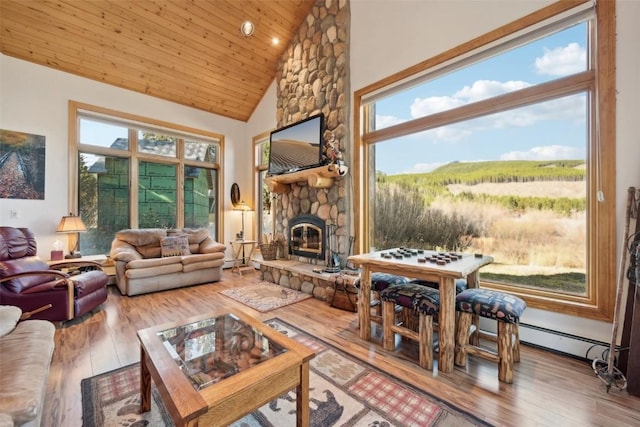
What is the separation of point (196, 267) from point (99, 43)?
146 inches

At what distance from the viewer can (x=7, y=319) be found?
166 cm

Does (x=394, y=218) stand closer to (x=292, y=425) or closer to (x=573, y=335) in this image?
(x=573, y=335)

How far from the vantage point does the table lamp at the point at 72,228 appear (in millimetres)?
3686

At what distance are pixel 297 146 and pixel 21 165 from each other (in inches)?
155

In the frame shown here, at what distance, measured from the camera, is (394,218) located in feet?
12.0

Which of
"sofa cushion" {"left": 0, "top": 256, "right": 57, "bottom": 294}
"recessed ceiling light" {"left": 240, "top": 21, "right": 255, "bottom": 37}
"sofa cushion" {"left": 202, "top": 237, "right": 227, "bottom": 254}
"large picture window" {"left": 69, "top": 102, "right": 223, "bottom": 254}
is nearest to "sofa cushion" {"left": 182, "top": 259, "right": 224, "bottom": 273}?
"sofa cushion" {"left": 202, "top": 237, "right": 227, "bottom": 254}

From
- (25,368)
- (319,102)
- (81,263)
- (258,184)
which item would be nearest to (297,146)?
(319,102)

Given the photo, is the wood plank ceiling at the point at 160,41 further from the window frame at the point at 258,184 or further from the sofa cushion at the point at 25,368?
the sofa cushion at the point at 25,368

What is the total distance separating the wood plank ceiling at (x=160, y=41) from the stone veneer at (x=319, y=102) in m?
0.43

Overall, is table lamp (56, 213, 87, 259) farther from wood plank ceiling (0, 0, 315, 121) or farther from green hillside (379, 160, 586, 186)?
green hillside (379, 160, 586, 186)

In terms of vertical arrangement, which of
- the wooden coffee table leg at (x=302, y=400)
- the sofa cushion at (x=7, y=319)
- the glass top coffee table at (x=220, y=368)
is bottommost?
the wooden coffee table leg at (x=302, y=400)

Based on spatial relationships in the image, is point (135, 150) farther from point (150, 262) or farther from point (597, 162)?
point (597, 162)

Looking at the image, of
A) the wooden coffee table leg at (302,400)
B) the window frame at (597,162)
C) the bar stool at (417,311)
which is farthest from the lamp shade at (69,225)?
the window frame at (597,162)

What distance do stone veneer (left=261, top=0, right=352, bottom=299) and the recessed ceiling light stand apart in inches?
32.3
